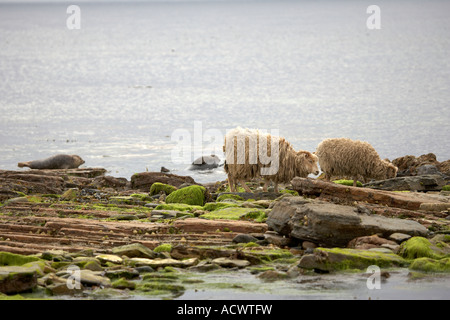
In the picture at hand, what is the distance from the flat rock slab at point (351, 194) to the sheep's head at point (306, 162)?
4229mm

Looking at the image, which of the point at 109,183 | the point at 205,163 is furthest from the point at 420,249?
the point at 205,163

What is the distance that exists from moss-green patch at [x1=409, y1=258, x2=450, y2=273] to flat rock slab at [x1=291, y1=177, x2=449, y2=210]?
389 cm

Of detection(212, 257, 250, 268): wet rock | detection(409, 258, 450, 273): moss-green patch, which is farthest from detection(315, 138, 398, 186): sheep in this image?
detection(212, 257, 250, 268): wet rock

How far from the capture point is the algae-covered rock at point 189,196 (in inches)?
878

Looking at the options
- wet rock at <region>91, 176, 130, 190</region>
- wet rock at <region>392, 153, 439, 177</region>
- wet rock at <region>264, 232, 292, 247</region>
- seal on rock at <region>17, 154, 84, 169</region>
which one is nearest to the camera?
wet rock at <region>264, 232, 292, 247</region>

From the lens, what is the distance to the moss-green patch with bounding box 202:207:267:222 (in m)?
19.1

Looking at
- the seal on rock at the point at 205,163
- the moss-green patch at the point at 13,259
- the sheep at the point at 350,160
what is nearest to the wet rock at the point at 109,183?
the seal on rock at the point at 205,163

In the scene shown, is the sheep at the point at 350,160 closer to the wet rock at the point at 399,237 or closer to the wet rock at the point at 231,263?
the wet rock at the point at 399,237

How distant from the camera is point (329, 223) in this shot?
16.3 meters

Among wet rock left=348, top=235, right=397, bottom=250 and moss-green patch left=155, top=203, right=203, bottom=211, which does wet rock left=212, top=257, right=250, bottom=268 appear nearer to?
wet rock left=348, top=235, right=397, bottom=250

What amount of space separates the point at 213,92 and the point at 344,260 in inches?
2178

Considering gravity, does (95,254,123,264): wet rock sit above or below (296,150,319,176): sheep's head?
below

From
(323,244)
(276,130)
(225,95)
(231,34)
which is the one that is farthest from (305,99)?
(231,34)
